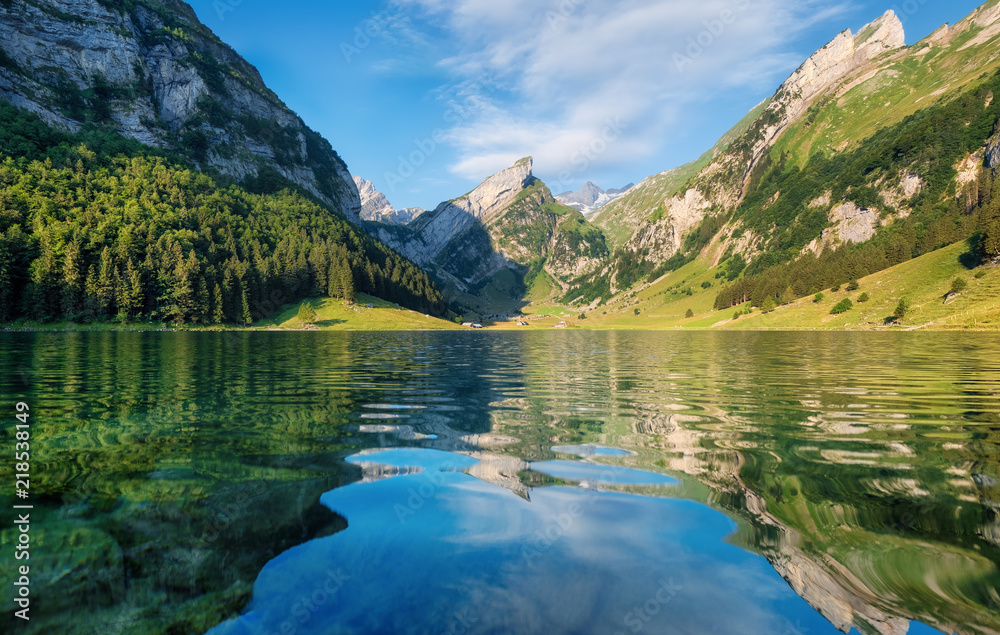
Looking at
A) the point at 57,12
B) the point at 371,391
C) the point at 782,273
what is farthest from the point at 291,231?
the point at 782,273

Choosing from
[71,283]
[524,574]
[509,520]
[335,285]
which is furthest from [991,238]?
[71,283]

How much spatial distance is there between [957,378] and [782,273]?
7699 inches

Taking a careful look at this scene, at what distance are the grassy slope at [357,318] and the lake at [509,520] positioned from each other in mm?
127664

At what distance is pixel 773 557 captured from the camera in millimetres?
6020

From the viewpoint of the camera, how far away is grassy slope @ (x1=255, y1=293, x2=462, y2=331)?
451 feet

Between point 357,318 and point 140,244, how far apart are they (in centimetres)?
6362

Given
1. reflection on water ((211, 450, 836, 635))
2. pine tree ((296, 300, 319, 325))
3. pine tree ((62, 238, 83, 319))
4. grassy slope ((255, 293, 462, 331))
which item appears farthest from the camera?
grassy slope ((255, 293, 462, 331))

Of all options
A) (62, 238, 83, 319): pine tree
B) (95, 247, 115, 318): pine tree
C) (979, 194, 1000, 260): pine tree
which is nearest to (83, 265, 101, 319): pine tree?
(95, 247, 115, 318): pine tree

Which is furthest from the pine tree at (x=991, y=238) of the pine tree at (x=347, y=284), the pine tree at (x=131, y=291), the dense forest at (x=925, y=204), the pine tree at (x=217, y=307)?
the pine tree at (x=131, y=291)

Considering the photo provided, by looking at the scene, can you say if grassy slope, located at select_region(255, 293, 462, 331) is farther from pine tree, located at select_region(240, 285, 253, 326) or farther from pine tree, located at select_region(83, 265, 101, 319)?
pine tree, located at select_region(83, 265, 101, 319)

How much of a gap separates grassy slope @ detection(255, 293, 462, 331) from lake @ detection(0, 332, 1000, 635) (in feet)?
419

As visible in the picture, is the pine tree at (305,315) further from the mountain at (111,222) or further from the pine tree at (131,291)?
the pine tree at (131,291)

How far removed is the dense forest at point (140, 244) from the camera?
10431 centimetres

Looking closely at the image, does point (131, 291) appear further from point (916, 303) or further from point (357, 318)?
point (916, 303)
